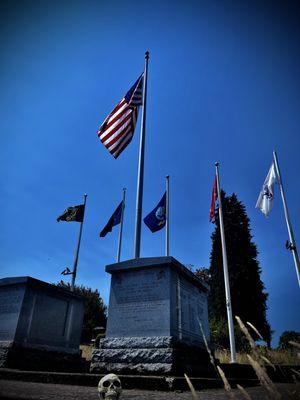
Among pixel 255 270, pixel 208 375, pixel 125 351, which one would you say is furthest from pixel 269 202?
pixel 255 270

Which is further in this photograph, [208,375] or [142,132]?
[142,132]

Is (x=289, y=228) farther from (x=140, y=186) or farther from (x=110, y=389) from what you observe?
(x=110, y=389)

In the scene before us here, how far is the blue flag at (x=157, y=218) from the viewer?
11047 mm

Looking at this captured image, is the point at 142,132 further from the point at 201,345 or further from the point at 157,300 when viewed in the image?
the point at 201,345

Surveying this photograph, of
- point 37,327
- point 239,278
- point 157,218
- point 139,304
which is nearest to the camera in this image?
point 139,304

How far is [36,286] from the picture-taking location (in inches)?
317

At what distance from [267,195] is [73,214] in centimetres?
902

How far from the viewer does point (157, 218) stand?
11.3m

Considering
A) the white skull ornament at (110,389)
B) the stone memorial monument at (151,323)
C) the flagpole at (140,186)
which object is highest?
the flagpole at (140,186)

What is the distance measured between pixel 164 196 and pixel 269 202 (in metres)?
4.67

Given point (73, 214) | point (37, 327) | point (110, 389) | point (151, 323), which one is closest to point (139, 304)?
point (151, 323)

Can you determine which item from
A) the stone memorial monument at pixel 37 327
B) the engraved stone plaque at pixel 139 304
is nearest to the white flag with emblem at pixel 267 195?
the engraved stone plaque at pixel 139 304

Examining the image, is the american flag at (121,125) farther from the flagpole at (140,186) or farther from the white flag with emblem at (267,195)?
the white flag with emblem at (267,195)

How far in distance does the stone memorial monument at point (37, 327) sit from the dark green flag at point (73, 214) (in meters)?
4.48
